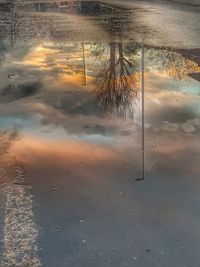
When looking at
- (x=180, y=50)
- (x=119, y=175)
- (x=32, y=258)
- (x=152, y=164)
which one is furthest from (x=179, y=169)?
(x=180, y=50)

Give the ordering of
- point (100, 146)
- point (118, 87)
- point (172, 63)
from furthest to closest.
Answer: point (172, 63), point (118, 87), point (100, 146)

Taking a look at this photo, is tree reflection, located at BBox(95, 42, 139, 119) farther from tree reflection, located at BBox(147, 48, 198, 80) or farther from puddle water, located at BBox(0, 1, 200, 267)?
tree reflection, located at BBox(147, 48, 198, 80)

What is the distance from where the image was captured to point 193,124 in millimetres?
7871

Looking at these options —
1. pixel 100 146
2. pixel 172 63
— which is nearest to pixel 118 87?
pixel 172 63

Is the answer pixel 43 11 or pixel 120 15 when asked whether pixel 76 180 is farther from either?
pixel 43 11

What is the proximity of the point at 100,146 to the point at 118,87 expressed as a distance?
3370 mm

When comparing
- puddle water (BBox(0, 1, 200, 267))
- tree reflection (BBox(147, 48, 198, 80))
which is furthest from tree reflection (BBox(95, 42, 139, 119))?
tree reflection (BBox(147, 48, 198, 80))

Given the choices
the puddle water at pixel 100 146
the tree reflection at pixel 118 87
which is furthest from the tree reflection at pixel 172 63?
the tree reflection at pixel 118 87

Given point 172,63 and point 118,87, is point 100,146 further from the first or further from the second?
point 172,63

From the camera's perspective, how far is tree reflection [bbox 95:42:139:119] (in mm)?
8786

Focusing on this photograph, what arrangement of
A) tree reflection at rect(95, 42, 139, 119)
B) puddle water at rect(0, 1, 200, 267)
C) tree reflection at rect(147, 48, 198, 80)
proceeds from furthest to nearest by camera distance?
tree reflection at rect(147, 48, 198, 80), tree reflection at rect(95, 42, 139, 119), puddle water at rect(0, 1, 200, 267)

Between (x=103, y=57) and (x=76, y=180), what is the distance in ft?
25.9

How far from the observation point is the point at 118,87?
33.3ft

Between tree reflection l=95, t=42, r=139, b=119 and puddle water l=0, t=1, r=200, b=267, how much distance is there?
0.03 meters
